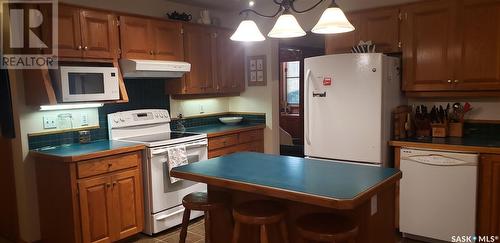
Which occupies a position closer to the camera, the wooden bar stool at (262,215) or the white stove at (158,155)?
the wooden bar stool at (262,215)

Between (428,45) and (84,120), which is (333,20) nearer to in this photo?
(428,45)

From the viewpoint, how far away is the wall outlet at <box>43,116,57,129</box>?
326 centimetres

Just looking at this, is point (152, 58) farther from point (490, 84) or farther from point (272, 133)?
A: point (490, 84)

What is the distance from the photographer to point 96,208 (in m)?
3.04

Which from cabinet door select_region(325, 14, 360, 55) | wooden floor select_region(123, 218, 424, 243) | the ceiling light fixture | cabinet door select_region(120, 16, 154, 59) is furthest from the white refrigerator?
cabinet door select_region(120, 16, 154, 59)

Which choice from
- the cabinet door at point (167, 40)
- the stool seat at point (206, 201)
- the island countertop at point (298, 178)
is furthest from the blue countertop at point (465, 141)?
the cabinet door at point (167, 40)

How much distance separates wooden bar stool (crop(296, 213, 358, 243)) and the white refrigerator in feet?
4.75

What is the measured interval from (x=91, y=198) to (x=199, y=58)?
203 cm

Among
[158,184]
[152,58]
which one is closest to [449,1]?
[152,58]

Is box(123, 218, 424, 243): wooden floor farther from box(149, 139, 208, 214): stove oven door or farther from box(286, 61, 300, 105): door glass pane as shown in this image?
box(286, 61, 300, 105): door glass pane

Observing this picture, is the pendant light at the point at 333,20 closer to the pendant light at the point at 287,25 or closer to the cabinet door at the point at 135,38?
the pendant light at the point at 287,25

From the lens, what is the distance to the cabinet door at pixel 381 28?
3580 millimetres

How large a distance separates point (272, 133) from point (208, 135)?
1.13m

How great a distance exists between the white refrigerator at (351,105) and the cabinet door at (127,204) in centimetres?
172
